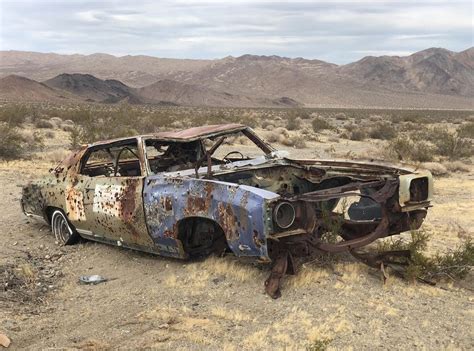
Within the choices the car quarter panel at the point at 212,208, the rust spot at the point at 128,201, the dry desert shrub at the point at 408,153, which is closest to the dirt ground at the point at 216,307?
the car quarter panel at the point at 212,208

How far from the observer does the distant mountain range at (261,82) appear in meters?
108

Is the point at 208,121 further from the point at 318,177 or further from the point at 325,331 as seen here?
the point at 325,331

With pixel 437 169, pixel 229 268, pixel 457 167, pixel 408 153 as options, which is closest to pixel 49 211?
pixel 229 268

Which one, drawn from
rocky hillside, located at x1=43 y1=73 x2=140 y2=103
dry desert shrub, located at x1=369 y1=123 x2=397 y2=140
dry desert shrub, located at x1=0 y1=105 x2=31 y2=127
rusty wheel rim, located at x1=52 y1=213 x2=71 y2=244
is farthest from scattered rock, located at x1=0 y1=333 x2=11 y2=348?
rocky hillside, located at x1=43 y1=73 x2=140 y2=103

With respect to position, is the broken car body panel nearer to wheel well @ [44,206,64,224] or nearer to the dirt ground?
wheel well @ [44,206,64,224]

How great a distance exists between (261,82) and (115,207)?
133 meters

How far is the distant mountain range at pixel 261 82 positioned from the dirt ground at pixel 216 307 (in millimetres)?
86674

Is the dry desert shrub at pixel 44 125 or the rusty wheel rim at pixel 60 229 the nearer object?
the rusty wheel rim at pixel 60 229

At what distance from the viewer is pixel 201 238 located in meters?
6.37

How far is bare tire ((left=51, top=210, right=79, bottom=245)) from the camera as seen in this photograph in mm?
7453

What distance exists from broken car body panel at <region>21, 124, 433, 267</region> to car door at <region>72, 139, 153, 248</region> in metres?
0.01

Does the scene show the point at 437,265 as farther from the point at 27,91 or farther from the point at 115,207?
the point at 27,91

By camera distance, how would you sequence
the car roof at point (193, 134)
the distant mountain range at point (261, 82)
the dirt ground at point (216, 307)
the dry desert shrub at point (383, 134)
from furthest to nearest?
the distant mountain range at point (261, 82)
the dry desert shrub at point (383, 134)
the car roof at point (193, 134)
the dirt ground at point (216, 307)

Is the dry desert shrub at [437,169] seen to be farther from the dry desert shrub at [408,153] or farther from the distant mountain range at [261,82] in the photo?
the distant mountain range at [261,82]
